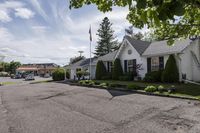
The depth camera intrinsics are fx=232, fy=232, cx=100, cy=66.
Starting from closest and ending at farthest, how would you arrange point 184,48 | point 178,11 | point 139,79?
point 178,11 → point 184,48 → point 139,79

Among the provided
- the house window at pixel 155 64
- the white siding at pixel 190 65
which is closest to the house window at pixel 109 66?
the house window at pixel 155 64

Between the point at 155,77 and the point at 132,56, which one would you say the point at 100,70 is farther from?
the point at 155,77

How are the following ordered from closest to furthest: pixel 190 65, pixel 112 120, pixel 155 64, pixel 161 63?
pixel 112 120 < pixel 190 65 < pixel 161 63 < pixel 155 64

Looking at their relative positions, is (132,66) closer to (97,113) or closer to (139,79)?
(139,79)

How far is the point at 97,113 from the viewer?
35.0 ft

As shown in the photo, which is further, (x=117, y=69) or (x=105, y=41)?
(x=105, y=41)

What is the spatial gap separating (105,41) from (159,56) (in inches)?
1686

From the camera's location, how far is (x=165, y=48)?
25.5m

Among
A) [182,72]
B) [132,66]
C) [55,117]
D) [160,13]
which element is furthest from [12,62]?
[160,13]

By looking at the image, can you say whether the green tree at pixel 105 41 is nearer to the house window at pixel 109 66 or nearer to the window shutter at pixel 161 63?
the house window at pixel 109 66

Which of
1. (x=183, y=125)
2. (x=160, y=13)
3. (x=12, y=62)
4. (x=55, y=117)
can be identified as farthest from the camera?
(x=12, y=62)

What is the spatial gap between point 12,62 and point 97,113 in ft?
315

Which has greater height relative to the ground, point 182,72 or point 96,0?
point 96,0

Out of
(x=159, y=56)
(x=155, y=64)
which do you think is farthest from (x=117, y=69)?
(x=159, y=56)
